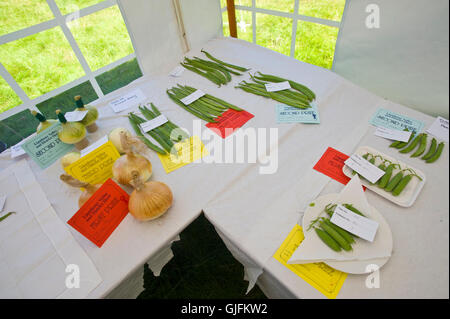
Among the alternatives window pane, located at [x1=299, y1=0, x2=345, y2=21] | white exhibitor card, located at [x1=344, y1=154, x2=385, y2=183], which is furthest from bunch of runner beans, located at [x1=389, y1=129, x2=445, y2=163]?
window pane, located at [x1=299, y1=0, x2=345, y2=21]

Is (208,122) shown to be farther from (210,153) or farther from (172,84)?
(172,84)

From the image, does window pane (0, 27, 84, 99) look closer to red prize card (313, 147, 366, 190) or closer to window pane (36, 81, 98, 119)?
window pane (36, 81, 98, 119)

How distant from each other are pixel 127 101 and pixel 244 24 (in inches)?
68.5

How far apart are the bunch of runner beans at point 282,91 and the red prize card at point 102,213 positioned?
1.17 metres

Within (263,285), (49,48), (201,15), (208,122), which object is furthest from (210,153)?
(49,48)

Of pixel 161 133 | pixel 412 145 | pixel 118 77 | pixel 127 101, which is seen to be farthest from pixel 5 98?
pixel 412 145

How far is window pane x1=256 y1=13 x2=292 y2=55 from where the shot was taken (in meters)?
2.59

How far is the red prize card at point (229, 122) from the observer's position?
1.49 m

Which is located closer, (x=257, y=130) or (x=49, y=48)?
(x=257, y=130)

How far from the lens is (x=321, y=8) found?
213 centimetres

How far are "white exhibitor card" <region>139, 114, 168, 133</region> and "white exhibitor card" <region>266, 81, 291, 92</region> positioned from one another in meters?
0.79

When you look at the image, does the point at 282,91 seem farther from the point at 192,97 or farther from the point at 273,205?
the point at 273,205

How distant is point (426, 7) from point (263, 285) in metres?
1.55
